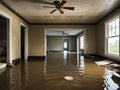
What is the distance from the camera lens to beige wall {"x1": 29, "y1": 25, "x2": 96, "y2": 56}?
11.2 meters

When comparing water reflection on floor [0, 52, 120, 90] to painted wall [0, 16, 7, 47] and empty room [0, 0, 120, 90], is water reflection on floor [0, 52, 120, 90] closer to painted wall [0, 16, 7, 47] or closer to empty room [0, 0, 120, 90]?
empty room [0, 0, 120, 90]

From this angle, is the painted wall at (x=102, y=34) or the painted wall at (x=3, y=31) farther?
the painted wall at (x=3, y=31)

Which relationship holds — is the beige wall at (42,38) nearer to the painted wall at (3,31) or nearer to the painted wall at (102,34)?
the painted wall at (102,34)

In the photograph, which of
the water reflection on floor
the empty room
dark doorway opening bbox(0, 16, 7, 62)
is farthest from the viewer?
dark doorway opening bbox(0, 16, 7, 62)

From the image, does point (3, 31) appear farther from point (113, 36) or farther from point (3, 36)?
point (113, 36)

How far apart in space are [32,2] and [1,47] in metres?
4.12

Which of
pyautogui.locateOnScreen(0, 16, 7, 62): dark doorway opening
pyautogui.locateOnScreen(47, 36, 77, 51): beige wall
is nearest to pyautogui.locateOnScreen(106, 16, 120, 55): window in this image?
pyautogui.locateOnScreen(0, 16, 7, 62): dark doorway opening

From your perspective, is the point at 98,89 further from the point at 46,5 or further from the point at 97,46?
the point at 97,46

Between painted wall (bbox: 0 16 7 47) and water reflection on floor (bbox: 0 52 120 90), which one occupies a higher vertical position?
painted wall (bbox: 0 16 7 47)

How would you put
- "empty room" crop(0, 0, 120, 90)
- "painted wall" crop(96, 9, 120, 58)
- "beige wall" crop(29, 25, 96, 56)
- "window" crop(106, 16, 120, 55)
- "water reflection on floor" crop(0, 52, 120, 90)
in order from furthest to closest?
"beige wall" crop(29, 25, 96, 56) → "painted wall" crop(96, 9, 120, 58) → "window" crop(106, 16, 120, 55) → "empty room" crop(0, 0, 120, 90) → "water reflection on floor" crop(0, 52, 120, 90)

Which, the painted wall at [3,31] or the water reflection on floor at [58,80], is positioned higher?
the painted wall at [3,31]

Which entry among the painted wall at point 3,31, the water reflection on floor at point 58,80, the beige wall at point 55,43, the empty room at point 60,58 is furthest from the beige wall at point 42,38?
the beige wall at point 55,43

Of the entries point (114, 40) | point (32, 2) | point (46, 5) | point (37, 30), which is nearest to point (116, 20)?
point (114, 40)

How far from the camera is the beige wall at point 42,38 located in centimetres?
1120
